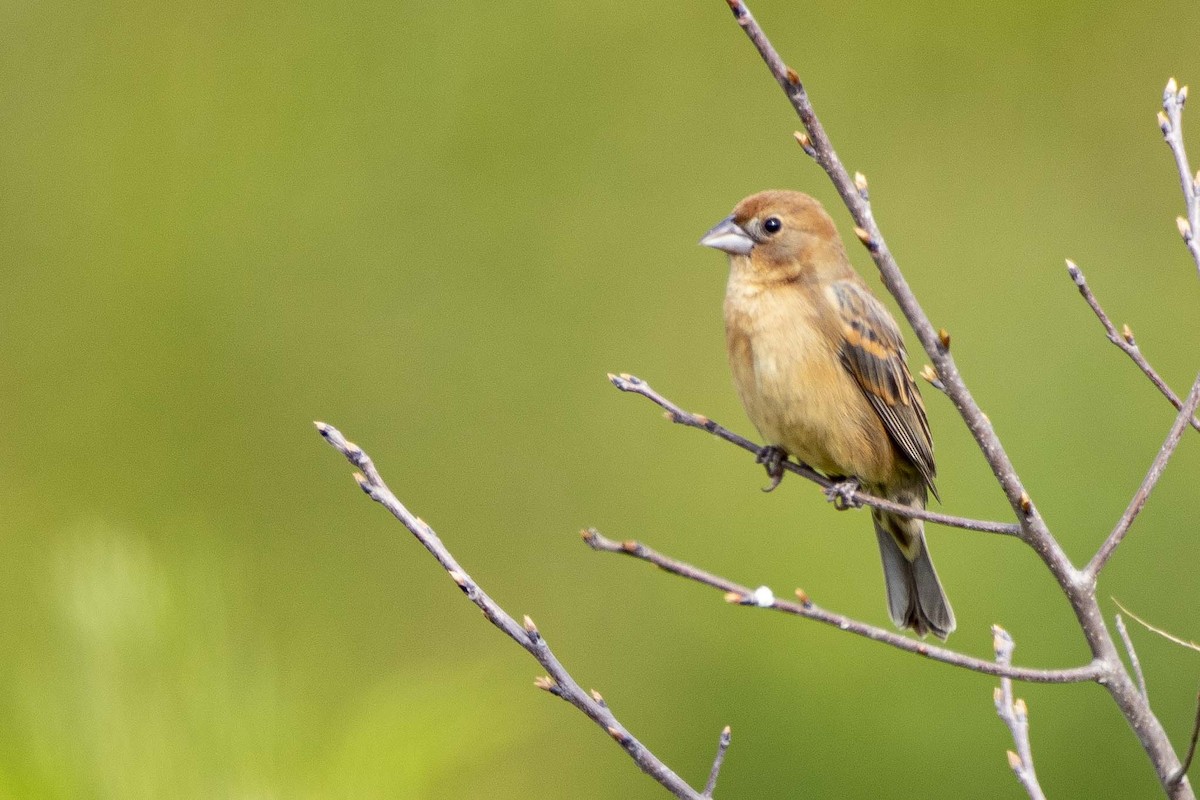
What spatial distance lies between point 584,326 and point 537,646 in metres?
3.90

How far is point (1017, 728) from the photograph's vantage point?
92.3 inches

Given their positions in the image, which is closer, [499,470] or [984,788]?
[984,788]

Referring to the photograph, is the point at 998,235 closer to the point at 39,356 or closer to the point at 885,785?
the point at 885,785

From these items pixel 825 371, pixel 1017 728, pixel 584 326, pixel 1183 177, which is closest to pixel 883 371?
pixel 825 371

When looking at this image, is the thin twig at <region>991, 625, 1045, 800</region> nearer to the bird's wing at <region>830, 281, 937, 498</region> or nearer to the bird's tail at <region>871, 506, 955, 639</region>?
the bird's wing at <region>830, 281, 937, 498</region>

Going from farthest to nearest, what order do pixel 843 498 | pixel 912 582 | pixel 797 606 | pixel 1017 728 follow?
pixel 912 582
pixel 843 498
pixel 1017 728
pixel 797 606

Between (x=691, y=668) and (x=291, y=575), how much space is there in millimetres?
1491

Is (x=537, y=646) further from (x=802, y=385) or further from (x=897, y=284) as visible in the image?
(x=802, y=385)

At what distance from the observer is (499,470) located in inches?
236

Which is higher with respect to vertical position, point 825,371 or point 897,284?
point 897,284

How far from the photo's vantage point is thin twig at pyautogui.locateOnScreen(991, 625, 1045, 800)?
219 centimetres

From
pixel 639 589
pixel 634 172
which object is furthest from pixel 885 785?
pixel 634 172

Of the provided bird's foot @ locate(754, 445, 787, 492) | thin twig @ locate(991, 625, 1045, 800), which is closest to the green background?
bird's foot @ locate(754, 445, 787, 492)

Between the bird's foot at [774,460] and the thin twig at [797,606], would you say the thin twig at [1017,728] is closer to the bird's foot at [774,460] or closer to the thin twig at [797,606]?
the thin twig at [797,606]
